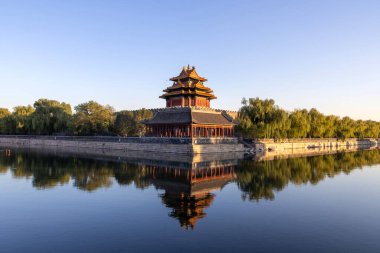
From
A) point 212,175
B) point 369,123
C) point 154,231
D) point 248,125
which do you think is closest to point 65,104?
point 248,125

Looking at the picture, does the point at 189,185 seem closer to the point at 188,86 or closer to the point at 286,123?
the point at 188,86

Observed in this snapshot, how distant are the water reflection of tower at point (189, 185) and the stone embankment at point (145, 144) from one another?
10.8m

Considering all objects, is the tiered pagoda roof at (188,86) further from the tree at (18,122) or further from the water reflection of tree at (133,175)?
the tree at (18,122)

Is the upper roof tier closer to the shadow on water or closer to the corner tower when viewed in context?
the corner tower

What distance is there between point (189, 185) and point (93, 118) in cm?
4143

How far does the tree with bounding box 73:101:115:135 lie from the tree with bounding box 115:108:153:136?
93.9 inches

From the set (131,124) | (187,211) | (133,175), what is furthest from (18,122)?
(187,211)

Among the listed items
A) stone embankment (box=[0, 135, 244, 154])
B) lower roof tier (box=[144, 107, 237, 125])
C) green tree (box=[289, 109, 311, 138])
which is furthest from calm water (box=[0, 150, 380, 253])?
green tree (box=[289, 109, 311, 138])

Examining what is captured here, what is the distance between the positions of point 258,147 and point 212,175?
29.0m

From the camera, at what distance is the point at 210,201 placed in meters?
19.2

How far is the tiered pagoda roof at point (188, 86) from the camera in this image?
5600 centimetres

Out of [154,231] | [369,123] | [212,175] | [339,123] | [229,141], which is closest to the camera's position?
[154,231]

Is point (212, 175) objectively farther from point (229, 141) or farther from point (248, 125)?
point (248, 125)

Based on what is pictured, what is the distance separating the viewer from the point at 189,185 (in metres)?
23.6
